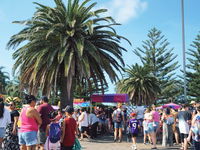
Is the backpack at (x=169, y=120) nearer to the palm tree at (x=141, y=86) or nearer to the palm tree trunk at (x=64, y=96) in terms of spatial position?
the palm tree trunk at (x=64, y=96)

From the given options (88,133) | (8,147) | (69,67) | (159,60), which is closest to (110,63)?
(69,67)

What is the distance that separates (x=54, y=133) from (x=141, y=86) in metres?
26.8

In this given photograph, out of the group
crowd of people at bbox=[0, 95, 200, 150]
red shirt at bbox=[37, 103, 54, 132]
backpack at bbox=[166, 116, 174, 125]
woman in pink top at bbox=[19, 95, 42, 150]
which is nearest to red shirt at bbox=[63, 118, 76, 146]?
crowd of people at bbox=[0, 95, 200, 150]

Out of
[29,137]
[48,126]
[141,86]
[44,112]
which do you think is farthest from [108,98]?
[141,86]

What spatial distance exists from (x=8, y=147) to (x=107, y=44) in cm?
902

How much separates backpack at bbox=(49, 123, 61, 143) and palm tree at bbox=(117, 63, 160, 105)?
26.2m

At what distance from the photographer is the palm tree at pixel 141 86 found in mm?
33094

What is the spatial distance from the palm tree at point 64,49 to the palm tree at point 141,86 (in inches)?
689

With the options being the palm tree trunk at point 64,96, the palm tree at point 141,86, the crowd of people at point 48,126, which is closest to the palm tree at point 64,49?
the palm tree trunk at point 64,96

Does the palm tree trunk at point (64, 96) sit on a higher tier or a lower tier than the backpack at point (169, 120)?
higher

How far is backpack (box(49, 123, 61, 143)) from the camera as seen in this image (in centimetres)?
702

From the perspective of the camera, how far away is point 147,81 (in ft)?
110

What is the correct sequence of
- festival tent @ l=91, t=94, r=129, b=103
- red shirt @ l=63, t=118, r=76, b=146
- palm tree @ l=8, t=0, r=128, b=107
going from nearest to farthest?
red shirt @ l=63, t=118, r=76, b=146, palm tree @ l=8, t=0, r=128, b=107, festival tent @ l=91, t=94, r=129, b=103

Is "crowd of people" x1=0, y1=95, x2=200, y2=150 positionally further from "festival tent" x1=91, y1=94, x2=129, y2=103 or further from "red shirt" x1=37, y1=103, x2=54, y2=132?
"festival tent" x1=91, y1=94, x2=129, y2=103
